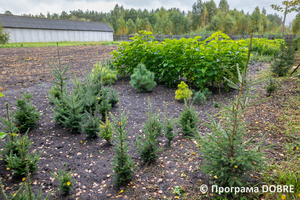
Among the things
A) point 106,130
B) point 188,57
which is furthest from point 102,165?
point 188,57

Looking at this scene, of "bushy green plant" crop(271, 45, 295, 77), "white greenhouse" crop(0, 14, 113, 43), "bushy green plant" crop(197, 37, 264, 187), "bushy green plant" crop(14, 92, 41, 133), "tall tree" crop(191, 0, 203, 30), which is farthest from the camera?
"tall tree" crop(191, 0, 203, 30)

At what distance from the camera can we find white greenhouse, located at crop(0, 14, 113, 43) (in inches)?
1017

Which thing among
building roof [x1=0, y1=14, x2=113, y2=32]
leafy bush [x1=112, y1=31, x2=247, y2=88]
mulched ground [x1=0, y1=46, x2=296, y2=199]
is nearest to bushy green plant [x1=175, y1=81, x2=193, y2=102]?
mulched ground [x1=0, y1=46, x2=296, y2=199]

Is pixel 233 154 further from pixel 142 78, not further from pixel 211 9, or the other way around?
pixel 211 9

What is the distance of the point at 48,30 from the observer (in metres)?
28.8

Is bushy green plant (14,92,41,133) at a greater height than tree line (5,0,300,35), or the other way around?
tree line (5,0,300,35)

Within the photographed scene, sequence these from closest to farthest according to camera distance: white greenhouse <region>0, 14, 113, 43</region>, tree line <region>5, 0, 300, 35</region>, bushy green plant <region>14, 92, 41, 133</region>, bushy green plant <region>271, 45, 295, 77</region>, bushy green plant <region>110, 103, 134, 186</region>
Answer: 1. bushy green plant <region>110, 103, 134, 186</region>
2. bushy green plant <region>14, 92, 41, 133</region>
3. bushy green plant <region>271, 45, 295, 77</region>
4. white greenhouse <region>0, 14, 113, 43</region>
5. tree line <region>5, 0, 300, 35</region>

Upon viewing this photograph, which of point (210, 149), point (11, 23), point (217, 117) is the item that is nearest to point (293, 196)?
point (210, 149)

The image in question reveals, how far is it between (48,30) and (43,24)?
4.75ft

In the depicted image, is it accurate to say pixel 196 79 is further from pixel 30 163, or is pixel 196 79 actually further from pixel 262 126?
pixel 30 163

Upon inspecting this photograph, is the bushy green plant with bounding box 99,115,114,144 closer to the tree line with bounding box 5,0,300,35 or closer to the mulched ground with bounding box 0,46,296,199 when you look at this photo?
the mulched ground with bounding box 0,46,296,199

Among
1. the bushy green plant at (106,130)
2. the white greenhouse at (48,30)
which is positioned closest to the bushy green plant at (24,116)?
the bushy green plant at (106,130)

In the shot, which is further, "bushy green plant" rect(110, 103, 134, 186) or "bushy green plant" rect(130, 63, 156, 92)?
"bushy green plant" rect(130, 63, 156, 92)

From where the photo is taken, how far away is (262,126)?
11.5ft
